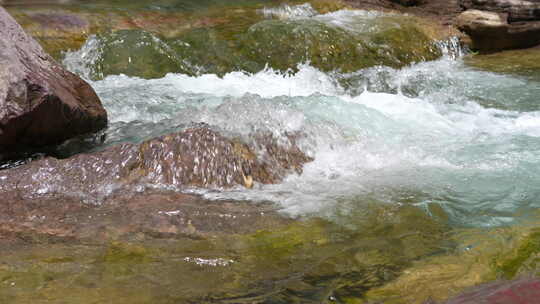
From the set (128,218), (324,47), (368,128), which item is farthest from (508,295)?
(324,47)

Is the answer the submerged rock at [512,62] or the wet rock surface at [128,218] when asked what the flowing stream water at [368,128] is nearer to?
the wet rock surface at [128,218]

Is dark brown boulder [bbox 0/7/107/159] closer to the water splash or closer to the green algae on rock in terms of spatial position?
the green algae on rock

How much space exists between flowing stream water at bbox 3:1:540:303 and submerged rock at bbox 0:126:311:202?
0.14 meters

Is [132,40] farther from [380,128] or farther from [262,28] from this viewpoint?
[380,128]

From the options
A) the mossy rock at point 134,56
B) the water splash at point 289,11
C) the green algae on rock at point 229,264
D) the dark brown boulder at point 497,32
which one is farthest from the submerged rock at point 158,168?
the dark brown boulder at point 497,32

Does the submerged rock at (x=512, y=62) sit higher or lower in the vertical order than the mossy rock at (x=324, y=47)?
lower

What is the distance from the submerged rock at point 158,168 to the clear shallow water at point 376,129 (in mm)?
152

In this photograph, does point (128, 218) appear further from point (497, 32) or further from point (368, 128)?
point (497, 32)

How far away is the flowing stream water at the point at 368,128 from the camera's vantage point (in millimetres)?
4059

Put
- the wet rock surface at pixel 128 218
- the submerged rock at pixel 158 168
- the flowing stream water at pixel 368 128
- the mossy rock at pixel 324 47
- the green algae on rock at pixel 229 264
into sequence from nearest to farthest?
the green algae on rock at pixel 229 264 < the wet rock surface at pixel 128 218 < the flowing stream water at pixel 368 128 < the submerged rock at pixel 158 168 < the mossy rock at pixel 324 47

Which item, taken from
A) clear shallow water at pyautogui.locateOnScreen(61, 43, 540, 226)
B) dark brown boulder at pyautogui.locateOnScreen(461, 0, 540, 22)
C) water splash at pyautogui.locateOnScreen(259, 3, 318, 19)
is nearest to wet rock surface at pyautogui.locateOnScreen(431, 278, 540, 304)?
clear shallow water at pyautogui.locateOnScreen(61, 43, 540, 226)

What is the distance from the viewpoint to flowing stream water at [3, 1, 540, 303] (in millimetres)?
4059

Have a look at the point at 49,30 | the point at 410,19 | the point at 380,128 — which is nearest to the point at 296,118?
the point at 380,128

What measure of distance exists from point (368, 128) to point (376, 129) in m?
0.12
